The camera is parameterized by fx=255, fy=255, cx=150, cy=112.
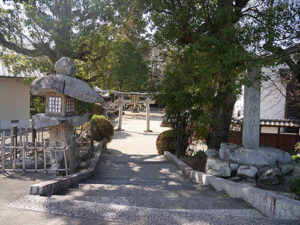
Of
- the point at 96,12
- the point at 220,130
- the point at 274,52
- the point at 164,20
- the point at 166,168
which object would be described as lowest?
the point at 166,168

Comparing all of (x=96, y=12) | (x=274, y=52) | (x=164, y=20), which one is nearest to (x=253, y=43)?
(x=274, y=52)

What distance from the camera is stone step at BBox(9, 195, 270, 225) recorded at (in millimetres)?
3326

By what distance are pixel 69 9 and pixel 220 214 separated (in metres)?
8.46

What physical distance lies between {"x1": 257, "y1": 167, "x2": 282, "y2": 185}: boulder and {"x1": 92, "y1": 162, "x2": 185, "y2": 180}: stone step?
7.08 feet

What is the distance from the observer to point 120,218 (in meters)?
3.37

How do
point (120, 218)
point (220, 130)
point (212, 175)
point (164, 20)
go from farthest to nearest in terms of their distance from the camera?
point (220, 130) → point (164, 20) → point (212, 175) → point (120, 218)

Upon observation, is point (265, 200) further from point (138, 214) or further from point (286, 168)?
point (286, 168)

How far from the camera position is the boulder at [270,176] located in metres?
5.92

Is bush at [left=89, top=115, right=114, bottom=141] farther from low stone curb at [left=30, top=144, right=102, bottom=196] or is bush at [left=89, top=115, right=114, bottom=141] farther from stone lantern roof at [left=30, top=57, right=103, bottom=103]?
stone lantern roof at [left=30, top=57, right=103, bottom=103]

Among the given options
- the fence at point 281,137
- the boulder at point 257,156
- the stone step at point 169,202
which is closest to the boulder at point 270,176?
the boulder at point 257,156

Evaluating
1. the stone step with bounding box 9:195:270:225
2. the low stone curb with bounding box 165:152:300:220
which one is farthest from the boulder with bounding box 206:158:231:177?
the stone step with bounding box 9:195:270:225

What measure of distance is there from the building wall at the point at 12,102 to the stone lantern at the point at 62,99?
9.68 m

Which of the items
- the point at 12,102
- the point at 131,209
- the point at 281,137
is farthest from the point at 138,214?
the point at 12,102

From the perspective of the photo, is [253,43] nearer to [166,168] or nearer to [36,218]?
[166,168]
